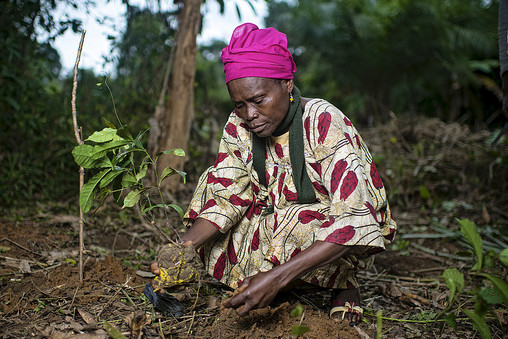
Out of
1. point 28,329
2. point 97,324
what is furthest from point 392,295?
point 28,329

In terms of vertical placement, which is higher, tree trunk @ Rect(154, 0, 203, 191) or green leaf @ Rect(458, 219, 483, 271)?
tree trunk @ Rect(154, 0, 203, 191)

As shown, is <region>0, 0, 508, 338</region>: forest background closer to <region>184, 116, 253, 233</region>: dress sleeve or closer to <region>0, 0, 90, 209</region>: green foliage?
<region>0, 0, 90, 209</region>: green foliage

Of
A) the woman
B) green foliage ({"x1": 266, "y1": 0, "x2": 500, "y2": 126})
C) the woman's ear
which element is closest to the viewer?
the woman

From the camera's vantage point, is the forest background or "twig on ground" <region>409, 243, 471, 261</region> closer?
the forest background

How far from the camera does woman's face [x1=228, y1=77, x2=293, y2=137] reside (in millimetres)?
1602

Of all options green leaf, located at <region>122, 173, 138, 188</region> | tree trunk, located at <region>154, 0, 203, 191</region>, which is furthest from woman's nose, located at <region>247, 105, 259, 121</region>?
tree trunk, located at <region>154, 0, 203, 191</region>

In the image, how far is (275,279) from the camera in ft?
4.49

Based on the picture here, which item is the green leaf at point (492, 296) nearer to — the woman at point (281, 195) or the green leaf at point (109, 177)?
the woman at point (281, 195)

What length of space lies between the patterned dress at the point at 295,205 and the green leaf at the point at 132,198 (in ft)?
1.15

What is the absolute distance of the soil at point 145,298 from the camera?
60.4 inches

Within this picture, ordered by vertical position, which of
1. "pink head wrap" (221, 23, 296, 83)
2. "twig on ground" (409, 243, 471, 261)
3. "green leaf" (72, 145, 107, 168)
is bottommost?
"twig on ground" (409, 243, 471, 261)

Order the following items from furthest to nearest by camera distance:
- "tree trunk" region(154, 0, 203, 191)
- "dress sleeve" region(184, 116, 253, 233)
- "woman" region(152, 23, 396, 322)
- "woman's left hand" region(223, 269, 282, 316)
Answer: "tree trunk" region(154, 0, 203, 191) → "dress sleeve" region(184, 116, 253, 233) → "woman" region(152, 23, 396, 322) → "woman's left hand" region(223, 269, 282, 316)

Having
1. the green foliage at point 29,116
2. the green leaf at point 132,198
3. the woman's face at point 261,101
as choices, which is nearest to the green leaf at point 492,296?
→ the woman's face at point 261,101

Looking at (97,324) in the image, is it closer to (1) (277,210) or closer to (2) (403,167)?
(1) (277,210)
